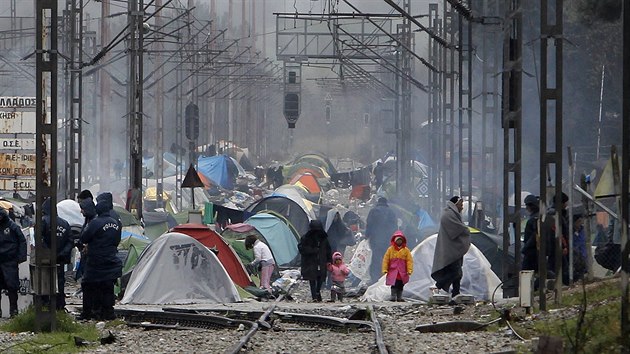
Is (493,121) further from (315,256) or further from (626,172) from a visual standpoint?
(626,172)

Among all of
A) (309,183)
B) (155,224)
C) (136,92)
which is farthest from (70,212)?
(309,183)

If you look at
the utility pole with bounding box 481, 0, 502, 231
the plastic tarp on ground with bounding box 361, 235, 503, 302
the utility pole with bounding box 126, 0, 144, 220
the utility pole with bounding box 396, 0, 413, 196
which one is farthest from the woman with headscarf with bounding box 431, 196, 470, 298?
the utility pole with bounding box 396, 0, 413, 196

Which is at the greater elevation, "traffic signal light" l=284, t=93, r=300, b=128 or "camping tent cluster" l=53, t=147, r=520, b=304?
"traffic signal light" l=284, t=93, r=300, b=128

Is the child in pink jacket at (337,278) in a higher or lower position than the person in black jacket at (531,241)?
lower

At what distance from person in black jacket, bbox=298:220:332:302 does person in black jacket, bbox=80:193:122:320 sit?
21.0 feet

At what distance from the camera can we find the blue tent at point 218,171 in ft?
231

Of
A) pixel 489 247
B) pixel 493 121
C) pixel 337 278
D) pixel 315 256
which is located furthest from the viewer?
pixel 493 121

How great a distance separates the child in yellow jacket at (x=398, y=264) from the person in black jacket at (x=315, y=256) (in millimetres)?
1838

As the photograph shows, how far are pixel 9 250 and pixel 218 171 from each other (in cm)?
5296

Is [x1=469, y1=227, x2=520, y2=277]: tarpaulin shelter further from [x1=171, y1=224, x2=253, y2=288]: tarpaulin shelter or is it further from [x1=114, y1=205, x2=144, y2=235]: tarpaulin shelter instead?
[x1=114, y1=205, x2=144, y2=235]: tarpaulin shelter

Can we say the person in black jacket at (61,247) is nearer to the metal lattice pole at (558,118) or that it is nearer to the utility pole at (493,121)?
the metal lattice pole at (558,118)

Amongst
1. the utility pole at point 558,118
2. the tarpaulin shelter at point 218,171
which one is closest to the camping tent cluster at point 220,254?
the utility pole at point 558,118

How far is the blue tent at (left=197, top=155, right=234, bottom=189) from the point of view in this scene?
7038 cm

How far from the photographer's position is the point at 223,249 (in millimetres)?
24859
